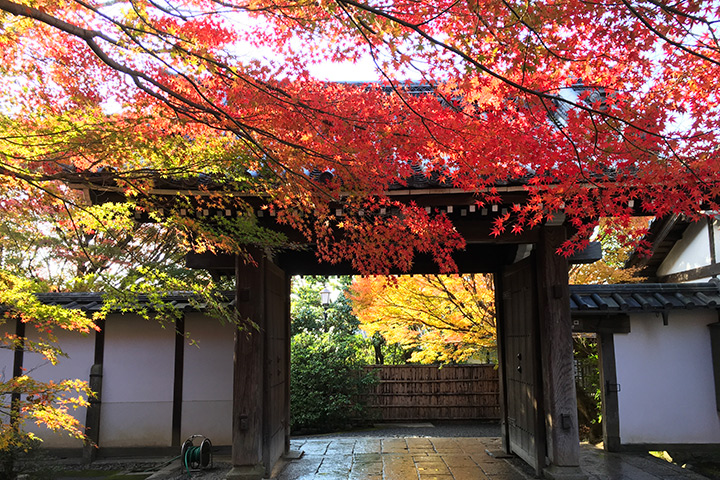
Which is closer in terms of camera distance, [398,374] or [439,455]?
[439,455]

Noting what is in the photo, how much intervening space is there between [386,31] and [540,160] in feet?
7.49

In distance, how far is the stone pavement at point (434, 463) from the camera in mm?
6426

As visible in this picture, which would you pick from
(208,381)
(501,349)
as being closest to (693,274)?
(501,349)

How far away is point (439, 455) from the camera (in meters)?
7.68

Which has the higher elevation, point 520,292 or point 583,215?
point 583,215

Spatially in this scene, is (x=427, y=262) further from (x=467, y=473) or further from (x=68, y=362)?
(x=68, y=362)

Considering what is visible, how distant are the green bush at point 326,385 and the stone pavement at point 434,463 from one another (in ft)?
7.66

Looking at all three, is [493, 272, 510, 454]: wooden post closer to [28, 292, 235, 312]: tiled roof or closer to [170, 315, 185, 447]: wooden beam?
[28, 292, 235, 312]: tiled roof

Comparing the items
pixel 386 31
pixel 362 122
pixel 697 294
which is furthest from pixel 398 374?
pixel 386 31

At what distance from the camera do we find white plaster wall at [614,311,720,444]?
7758mm

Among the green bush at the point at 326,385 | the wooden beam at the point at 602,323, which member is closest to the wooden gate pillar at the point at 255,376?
the green bush at the point at 326,385

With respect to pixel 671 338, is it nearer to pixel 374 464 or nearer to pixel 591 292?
pixel 591 292

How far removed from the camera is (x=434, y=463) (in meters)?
7.17

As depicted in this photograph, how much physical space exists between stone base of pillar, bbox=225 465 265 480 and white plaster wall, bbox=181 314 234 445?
7.45ft
